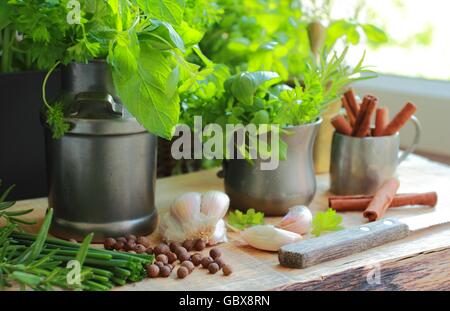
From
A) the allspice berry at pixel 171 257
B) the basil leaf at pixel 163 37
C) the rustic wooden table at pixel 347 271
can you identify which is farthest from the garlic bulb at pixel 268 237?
the basil leaf at pixel 163 37

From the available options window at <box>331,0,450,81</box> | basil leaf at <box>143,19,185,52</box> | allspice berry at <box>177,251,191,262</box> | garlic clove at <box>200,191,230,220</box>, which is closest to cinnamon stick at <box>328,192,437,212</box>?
garlic clove at <box>200,191,230,220</box>

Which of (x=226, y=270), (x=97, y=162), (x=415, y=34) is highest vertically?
(x=415, y=34)

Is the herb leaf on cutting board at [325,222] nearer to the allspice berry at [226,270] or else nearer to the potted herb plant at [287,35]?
the allspice berry at [226,270]

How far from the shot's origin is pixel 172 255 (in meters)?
1.04

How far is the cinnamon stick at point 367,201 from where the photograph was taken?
1268mm

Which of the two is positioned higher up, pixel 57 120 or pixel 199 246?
pixel 57 120

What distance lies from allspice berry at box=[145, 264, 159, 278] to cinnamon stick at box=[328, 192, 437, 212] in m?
0.38

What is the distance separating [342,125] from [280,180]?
0.19m

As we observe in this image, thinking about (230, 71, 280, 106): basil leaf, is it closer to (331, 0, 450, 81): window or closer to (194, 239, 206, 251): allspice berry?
(194, 239, 206, 251): allspice berry

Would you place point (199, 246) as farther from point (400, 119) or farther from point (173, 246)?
point (400, 119)

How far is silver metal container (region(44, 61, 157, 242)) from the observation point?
105 cm

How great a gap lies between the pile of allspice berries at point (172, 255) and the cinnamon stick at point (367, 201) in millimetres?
269

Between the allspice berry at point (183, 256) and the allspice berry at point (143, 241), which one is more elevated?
the allspice berry at point (143, 241)

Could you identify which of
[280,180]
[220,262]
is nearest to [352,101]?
[280,180]
